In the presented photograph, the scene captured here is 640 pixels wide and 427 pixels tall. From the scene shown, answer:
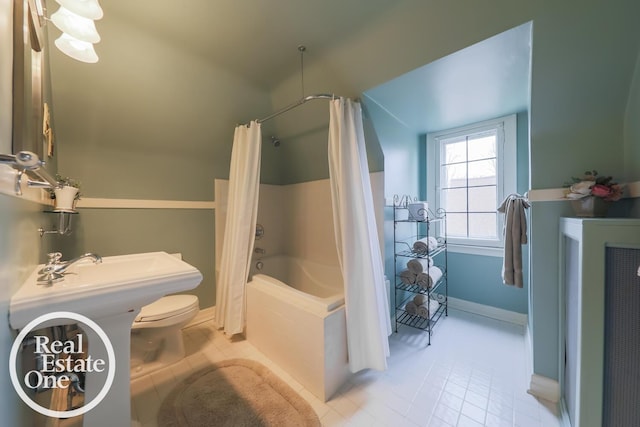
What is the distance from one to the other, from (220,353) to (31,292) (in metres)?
1.44

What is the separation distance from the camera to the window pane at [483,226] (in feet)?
7.83

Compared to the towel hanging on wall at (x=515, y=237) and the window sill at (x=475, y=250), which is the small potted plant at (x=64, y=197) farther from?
the window sill at (x=475, y=250)

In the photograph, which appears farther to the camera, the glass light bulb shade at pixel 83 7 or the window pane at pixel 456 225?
the window pane at pixel 456 225

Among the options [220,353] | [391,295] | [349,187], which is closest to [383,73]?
[349,187]

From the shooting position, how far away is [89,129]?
1752 millimetres

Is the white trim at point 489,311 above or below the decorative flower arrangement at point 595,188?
below

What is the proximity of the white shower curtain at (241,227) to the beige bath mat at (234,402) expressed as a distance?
0.44 meters

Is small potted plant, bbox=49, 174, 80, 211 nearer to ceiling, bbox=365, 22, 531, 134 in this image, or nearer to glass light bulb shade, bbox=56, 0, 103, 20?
glass light bulb shade, bbox=56, 0, 103, 20

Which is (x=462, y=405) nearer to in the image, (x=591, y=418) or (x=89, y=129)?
(x=591, y=418)

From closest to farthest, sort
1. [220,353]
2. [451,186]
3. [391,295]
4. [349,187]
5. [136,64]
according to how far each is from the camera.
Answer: [349,187], [136,64], [220,353], [391,295], [451,186]

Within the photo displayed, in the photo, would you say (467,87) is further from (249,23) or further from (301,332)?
(301,332)

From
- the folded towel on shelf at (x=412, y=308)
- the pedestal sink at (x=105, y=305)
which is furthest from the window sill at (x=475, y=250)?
the pedestal sink at (x=105, y=305)

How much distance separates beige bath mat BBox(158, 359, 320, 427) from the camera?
125 cm

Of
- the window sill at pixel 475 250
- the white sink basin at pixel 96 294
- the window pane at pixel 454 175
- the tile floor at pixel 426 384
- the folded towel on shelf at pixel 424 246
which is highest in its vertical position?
the window pane at pixel 454 175
